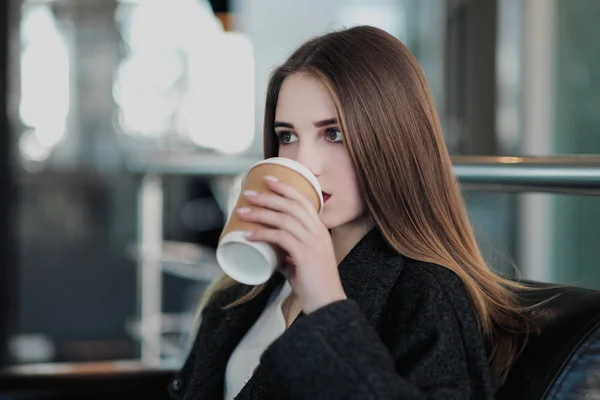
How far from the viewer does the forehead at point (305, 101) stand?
3.30 ft

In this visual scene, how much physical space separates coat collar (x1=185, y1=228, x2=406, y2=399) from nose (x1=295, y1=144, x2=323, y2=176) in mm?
126

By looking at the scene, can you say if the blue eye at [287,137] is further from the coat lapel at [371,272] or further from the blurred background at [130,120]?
the blurred background at [130,120]

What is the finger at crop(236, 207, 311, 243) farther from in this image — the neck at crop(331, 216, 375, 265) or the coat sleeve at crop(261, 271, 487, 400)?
the neck at crop(331, 216, 375, 265)

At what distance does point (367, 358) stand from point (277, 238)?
0.51ft

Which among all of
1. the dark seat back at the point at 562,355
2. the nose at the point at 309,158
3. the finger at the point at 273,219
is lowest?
the dark seat back at the point at 562,355

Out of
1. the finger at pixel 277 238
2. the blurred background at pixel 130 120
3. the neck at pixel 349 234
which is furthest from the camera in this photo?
the blurred background at pixel 130 120

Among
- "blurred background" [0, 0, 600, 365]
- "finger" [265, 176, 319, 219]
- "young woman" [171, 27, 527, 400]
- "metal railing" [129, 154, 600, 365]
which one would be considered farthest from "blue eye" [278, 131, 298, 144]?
"blurred background" [0, 0, 600, 365]

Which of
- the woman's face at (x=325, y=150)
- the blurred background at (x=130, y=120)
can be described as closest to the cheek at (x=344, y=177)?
the woman's face at (x=325, y=150)

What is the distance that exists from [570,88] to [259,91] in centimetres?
223

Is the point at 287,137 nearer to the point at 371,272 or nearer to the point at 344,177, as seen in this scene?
the point at 344,177

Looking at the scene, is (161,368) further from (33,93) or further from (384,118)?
(33,93)

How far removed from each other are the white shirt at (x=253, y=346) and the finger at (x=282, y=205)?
328mm

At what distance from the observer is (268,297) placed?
1257 millimetres

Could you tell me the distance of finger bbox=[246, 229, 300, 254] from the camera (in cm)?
82
